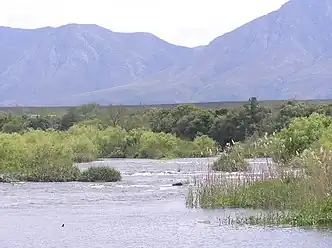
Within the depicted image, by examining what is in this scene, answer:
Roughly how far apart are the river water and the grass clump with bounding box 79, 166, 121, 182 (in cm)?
492

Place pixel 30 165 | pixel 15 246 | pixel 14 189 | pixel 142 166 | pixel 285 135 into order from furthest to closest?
pixel 142 166 → pixel 30 165 → pixel 285 135 → pixel 14 189 → pixel 15 246

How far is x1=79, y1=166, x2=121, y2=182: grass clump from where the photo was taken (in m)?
56.4

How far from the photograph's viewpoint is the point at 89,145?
91.8 metres

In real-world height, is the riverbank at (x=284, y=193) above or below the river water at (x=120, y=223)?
above

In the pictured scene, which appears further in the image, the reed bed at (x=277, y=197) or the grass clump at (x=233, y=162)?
the grass clump at (x=233, y=162)

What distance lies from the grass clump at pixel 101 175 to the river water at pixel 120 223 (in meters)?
4.92

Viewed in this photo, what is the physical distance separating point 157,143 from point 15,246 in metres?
67.5

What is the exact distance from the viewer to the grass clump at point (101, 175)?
56438 millimetres

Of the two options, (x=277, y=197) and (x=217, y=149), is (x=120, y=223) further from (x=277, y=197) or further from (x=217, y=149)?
(x=217, y=149)

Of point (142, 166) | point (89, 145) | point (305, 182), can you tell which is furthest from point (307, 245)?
point (89, 145)

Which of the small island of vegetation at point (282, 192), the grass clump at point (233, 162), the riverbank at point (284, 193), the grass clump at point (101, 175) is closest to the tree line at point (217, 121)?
the grass clump at point (233, 162)

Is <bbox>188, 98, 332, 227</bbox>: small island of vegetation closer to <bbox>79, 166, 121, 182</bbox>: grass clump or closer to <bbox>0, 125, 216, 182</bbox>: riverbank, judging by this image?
<bbox>79, 166, 121, 182</bbox>: grass clump

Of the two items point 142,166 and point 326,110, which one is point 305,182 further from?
point 326,110

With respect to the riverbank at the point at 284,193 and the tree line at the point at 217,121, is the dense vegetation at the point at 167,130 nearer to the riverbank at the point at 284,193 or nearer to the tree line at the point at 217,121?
the tree line at the point at 217,121
